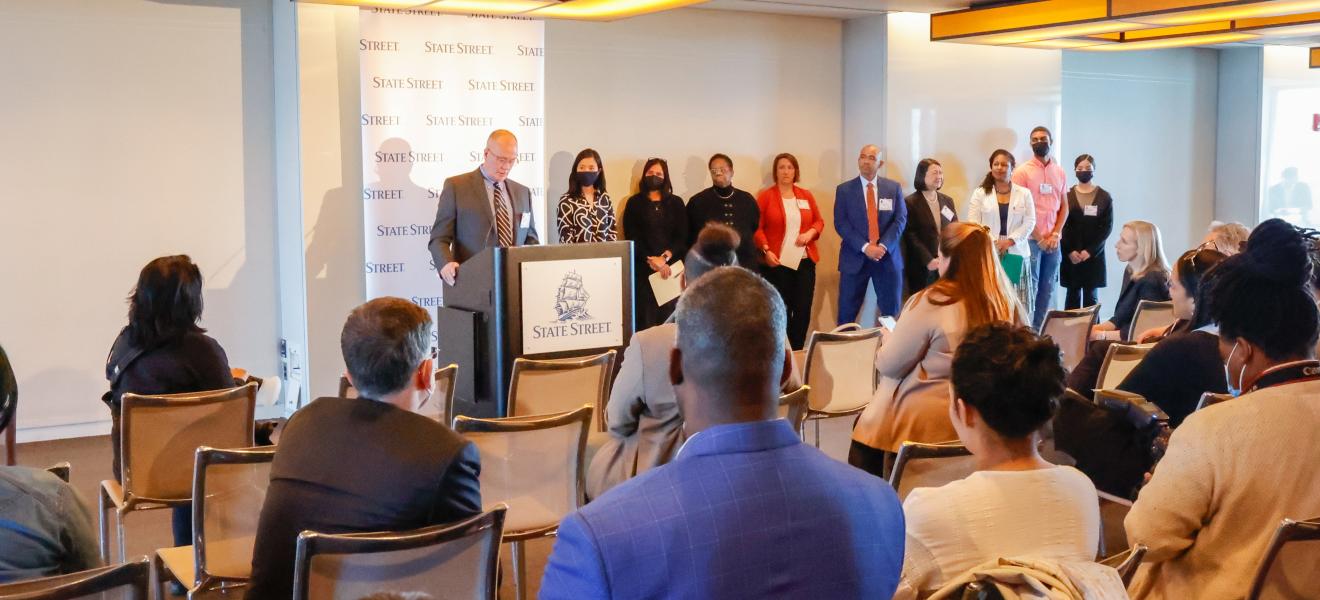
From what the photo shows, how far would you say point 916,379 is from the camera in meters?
4.12

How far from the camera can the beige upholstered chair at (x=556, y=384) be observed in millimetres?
4773

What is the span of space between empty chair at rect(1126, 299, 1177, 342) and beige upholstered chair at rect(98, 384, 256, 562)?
4.39 m

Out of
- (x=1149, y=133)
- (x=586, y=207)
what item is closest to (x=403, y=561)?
(x=586, y=207)

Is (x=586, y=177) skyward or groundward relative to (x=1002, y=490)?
skyward

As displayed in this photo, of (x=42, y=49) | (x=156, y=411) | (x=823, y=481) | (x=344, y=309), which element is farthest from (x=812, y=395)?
(x=42, y=49)

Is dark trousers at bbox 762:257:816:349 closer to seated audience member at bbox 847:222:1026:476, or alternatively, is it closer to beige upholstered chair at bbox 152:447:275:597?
seated audience member at bbox 847:222:1026:476

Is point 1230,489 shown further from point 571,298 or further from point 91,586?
point 571,298

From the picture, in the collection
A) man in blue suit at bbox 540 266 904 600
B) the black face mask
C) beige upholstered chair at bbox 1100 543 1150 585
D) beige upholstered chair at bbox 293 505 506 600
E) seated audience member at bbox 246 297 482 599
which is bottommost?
beige upholstered chair at bbox 293 505 506 600

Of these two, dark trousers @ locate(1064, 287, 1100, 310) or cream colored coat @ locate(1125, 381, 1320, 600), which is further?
dark trousers @ locate(1064, 287, 1100, 310)

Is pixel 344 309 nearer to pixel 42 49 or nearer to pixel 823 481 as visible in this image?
pixel 42 49

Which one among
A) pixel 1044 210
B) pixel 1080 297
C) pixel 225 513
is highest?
pixel 1044 210

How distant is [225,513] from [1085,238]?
375 inches

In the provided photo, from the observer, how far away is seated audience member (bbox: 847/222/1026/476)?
3957 mm

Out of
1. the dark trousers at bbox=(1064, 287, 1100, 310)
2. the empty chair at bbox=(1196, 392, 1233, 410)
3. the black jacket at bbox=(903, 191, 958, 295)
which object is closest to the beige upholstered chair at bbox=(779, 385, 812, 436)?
the empty chair at bbox=(1196, 392, 1233, 410)
